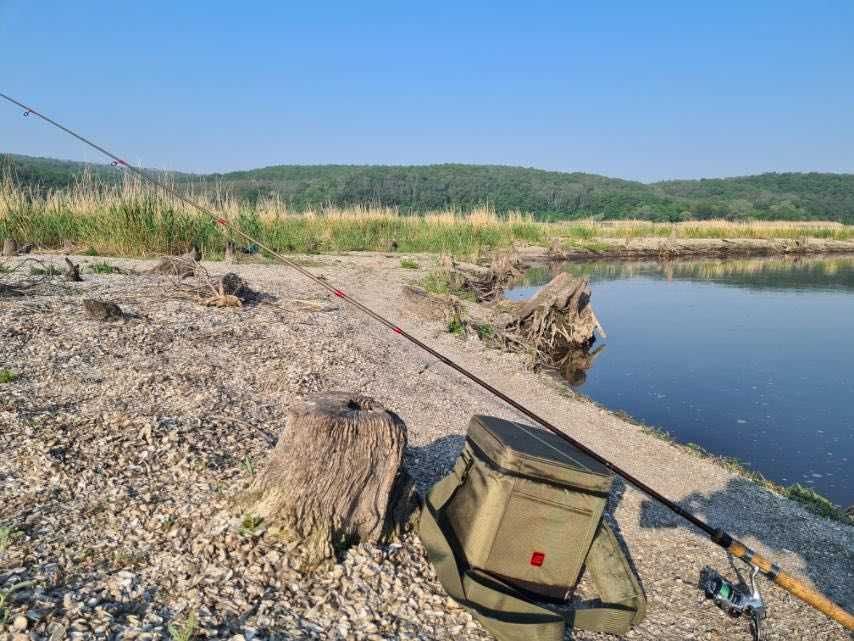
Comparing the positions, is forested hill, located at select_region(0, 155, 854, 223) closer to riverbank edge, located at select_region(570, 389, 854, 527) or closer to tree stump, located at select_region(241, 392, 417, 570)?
riverbank edge, located at select_region(570, 389, 854, 527)

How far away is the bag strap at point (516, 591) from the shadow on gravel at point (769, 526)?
1.16 meters

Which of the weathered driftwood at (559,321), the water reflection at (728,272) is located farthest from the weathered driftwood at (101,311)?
the water reflection at (728,272)

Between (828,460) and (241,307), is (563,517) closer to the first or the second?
(828,460)

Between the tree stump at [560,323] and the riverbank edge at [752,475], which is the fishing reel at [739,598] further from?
the tree stump at [560,323]

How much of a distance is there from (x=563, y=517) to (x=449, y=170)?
274 ft

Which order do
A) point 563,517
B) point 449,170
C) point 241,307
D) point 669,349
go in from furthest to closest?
1. point 449,170
2. point 669,349
3. point 241,307
4. point 563,517

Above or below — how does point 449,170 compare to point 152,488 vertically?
above

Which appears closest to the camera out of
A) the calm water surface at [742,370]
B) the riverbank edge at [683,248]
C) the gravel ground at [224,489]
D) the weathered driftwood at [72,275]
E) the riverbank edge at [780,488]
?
the gravel ground at [224,489]

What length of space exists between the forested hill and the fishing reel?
116ft

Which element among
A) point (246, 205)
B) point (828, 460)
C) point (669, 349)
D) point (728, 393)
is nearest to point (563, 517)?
point (828, 460)

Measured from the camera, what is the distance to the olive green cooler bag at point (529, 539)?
3.02 metres

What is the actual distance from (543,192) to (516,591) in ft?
228

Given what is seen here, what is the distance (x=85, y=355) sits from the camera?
213 inches

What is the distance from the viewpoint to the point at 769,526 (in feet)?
15.3
